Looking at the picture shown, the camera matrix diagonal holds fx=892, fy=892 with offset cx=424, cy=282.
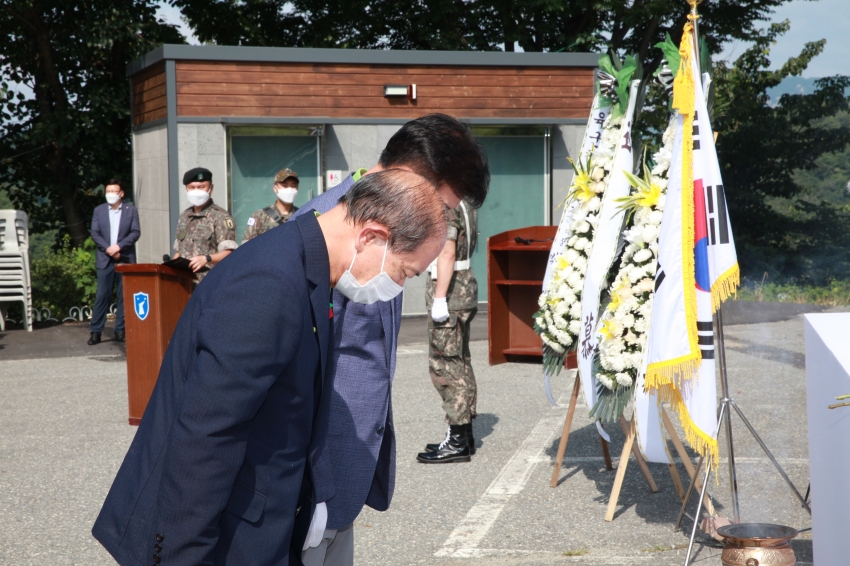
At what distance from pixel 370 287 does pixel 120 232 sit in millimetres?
9799

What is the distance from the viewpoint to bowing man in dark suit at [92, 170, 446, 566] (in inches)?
73.8

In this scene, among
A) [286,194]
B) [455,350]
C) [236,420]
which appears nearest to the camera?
[236,420]

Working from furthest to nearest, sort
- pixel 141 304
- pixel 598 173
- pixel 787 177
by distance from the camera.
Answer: pixel 787 177, pixel 141 304, pixel 598 173

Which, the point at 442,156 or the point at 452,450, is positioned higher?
the point at 442,156

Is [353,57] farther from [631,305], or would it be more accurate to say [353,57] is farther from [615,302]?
[631,305]

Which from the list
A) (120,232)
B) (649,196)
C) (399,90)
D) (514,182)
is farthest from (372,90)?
(649,196)

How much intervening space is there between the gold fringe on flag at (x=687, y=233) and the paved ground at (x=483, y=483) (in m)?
0.88

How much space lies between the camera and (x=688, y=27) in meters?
4.41

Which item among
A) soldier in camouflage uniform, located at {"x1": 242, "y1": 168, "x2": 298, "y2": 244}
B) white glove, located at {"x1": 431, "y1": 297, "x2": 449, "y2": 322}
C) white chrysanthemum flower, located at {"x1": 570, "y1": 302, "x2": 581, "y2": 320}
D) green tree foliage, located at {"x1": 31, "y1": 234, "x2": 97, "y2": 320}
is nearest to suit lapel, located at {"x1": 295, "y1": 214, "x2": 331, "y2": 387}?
white chrysanthemum flower, located at {"x1": 570, "y1": 302, "x2": 581, "y2": 320}

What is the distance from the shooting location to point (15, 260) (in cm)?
1228

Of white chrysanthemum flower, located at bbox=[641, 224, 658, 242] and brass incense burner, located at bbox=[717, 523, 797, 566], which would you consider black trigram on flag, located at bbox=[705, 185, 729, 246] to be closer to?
white chrysanthemum flower, located at bbox=[641, 224, 658, 242]

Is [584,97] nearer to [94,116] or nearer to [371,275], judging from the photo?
[94,116]

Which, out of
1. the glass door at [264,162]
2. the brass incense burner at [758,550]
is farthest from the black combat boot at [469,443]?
the glass door at [264,162]

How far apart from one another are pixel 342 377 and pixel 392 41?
21.3 m
